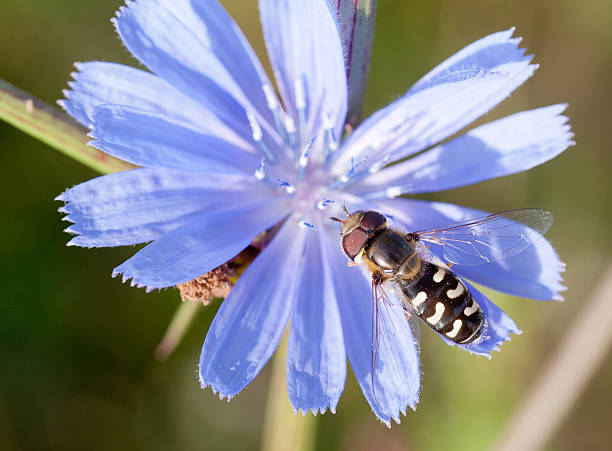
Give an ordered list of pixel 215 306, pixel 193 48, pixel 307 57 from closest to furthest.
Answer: pixel 193 48 → pixel 307 57 → pixel 215 306

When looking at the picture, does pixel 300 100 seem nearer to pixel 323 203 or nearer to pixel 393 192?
pixel 323 203

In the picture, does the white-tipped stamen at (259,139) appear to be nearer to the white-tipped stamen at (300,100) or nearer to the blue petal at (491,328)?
the white-tipped stamen at (300,100)

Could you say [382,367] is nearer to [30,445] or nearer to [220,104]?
[220,104]

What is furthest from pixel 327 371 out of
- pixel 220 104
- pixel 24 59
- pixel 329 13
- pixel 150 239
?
pixel 24 59

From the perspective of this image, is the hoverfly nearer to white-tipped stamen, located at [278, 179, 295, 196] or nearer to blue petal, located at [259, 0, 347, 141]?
white-tipped stamen, located at [278, 179, 295, 196]

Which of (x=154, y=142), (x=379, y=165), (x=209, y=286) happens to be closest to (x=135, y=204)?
(x=154, y=142)

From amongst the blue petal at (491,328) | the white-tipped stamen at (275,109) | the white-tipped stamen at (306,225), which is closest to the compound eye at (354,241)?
the white-tipped stamen at (306,225)
